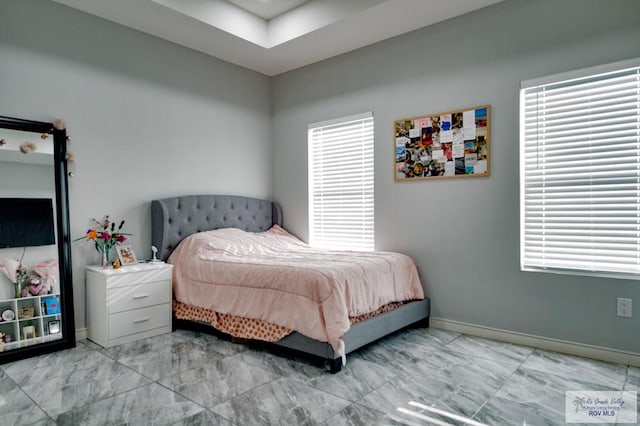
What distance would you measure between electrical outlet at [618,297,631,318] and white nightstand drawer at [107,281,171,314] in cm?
341

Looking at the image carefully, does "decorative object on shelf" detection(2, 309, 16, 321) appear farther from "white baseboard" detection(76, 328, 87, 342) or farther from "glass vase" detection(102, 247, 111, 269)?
"glass vase" detection(102, 247, 111, 269)

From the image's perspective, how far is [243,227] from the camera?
4.60 meters

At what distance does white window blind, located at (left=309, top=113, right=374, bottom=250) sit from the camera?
4297 millimetres

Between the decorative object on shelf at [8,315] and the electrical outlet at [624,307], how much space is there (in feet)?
13.9

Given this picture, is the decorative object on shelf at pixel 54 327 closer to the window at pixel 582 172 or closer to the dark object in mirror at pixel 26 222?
the dark object in mirror at pixel 26 222

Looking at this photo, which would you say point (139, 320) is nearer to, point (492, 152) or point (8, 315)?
point (8, 315)

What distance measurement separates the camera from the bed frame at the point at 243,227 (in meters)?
2.81

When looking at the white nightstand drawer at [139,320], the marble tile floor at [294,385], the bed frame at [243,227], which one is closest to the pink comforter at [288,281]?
the bed frame at [243,227]

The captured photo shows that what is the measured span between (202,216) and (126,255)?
842 millimetres

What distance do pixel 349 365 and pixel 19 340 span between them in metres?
2.36

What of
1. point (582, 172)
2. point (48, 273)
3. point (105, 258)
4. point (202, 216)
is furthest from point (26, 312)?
point (582, 172)

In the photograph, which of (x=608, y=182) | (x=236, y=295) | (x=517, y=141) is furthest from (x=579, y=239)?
(x=236, y=295)

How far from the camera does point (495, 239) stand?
11.2ft

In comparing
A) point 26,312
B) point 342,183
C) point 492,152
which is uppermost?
point 492,152
